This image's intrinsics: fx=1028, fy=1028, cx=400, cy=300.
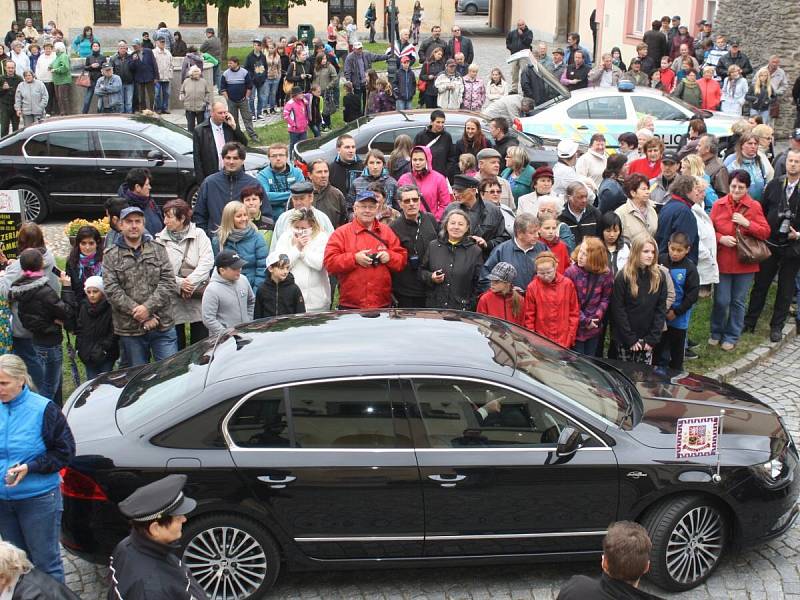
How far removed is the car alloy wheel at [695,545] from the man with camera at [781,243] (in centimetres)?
495

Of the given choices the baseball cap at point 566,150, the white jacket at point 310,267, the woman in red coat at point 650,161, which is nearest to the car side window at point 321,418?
the white jacket at point 310,267

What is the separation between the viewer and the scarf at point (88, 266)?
29.8ft

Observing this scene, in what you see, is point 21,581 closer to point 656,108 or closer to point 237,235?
point 237,235

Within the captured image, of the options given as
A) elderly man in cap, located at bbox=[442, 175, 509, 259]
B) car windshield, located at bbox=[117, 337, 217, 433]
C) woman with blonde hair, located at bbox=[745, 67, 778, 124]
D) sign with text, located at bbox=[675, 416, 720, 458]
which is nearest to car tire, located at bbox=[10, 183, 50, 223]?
elderly man in cap, located at bbox=[442, 175, 509, 259]

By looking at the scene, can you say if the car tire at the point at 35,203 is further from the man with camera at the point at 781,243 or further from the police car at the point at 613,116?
the man with camera at the point at 781,243

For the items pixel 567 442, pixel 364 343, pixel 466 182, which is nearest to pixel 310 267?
pixel 466 182

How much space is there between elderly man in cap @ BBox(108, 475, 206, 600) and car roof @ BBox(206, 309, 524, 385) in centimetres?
165

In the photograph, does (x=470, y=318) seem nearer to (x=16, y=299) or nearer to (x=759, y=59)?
(x=16, y=299)

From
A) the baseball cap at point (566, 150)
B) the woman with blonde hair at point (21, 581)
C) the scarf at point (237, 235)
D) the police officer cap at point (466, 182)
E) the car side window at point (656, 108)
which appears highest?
the car side window at point (656, 108)

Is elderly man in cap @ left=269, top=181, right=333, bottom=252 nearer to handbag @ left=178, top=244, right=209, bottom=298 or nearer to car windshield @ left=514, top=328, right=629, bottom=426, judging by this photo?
handbag @ left=178, top=244, right=209, bottom=298

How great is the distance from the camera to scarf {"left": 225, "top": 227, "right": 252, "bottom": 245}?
30.5ft

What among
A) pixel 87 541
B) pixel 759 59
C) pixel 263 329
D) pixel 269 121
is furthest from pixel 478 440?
pixel 759 59

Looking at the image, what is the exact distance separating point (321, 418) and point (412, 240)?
11.3 ft

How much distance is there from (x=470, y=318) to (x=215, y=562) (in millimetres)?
2461
